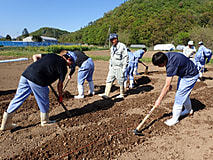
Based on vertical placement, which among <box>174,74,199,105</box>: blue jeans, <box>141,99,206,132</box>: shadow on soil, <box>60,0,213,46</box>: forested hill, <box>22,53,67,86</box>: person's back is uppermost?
<box>60,0,213,46</box>: forested hill

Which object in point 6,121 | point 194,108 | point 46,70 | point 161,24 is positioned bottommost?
point 194,108

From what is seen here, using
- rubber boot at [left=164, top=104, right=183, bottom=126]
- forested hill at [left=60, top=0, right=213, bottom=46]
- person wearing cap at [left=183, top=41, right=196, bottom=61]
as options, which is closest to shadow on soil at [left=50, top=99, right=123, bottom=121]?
rubber boot at [left=164, top=104, right=183, bottom=126]

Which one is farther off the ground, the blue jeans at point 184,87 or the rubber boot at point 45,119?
the blue jeans at point 184,87

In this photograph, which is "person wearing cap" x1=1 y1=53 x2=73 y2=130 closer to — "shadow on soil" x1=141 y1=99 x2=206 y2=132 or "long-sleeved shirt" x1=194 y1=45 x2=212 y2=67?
"shadow on soil" x1=141 y1=99 x2=206 y2=132

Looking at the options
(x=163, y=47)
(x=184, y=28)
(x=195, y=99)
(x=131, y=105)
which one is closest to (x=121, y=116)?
(x=131, y=105)

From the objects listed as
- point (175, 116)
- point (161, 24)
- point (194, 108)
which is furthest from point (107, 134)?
point (161, 24)

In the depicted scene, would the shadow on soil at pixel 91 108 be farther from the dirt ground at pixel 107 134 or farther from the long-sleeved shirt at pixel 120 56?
the long-sleeved shirt at pixel 120 56

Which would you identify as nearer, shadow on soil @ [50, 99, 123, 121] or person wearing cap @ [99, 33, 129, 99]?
shadow on soil @ [50, 99, 123, 121]

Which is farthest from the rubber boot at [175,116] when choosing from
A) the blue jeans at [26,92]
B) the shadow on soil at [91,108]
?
the blue jeans at [26,92]

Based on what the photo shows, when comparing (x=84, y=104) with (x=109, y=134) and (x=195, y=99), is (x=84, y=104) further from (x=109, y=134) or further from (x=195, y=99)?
(x=195, y=99)

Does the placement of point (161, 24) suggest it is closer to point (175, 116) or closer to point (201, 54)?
point (201, 54)

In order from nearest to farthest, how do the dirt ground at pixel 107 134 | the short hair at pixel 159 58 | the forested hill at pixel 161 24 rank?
the dirt ground at pixel 107 134
the short hair at pixel 159 58
the forested hill at pixel 161 24

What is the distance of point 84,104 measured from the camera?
4684 mm

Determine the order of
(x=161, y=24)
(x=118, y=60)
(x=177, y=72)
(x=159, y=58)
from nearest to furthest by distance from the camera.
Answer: (x=159, y=58), (x=177, y=72), (x=118, y=60), (x=161, y=24)
